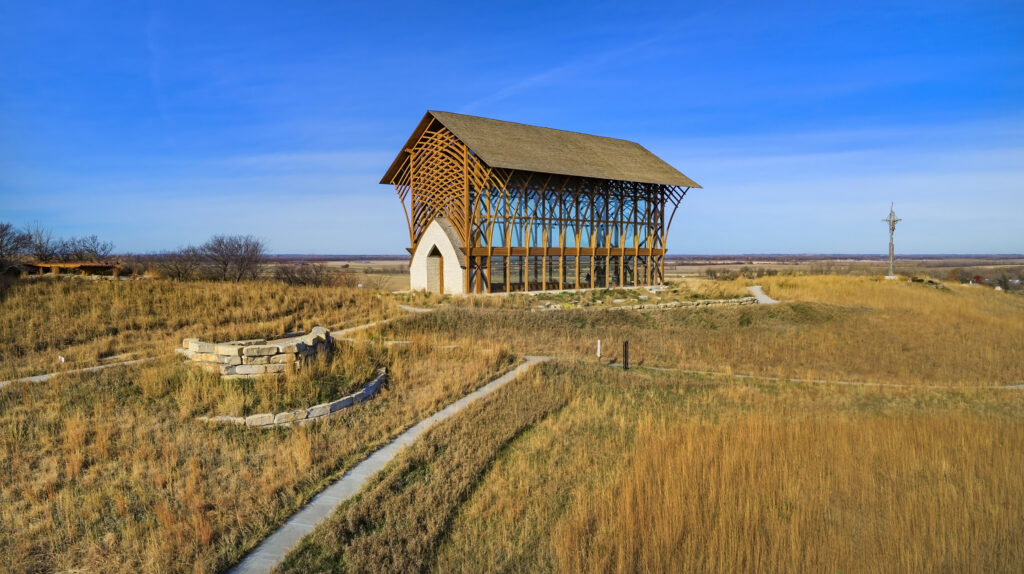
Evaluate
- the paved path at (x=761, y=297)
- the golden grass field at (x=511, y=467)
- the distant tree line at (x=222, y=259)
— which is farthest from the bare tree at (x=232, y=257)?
the paved path at (x=761, y=297)

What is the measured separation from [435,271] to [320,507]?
27031 millimetres

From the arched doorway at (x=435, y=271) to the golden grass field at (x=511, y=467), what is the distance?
16049 millimetres

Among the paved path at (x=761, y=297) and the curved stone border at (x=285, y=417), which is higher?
the paved path at (x=761, y=297)

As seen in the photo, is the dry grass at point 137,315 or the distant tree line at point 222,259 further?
the distant tree line at point 222,259

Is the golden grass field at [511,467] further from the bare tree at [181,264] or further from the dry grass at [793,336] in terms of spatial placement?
the bare tree at [181,264]

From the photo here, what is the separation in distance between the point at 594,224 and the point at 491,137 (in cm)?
898

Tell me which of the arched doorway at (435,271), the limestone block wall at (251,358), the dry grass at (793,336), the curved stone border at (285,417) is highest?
the arched doorway at (435,271)

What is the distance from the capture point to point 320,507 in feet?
20.8

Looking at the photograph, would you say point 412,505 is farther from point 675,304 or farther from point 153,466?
Answer: point 675,304

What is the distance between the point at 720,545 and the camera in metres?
5.56

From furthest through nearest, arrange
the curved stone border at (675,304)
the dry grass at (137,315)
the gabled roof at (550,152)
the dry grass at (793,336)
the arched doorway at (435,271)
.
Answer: the arched doorway at (435,271)
the gabled roof at (550,152)
the curved stone border at (675,304)
the dry grass at (793,336)
the dry grass at (137,315)

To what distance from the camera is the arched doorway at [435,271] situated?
Answer: 107 feet

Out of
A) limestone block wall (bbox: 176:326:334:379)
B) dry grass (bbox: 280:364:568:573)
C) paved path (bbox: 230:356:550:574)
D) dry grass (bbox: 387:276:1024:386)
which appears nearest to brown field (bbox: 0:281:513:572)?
paved path (bbox: 230:356:550:574)

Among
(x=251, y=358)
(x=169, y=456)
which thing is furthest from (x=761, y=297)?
(x=169, y=456)
